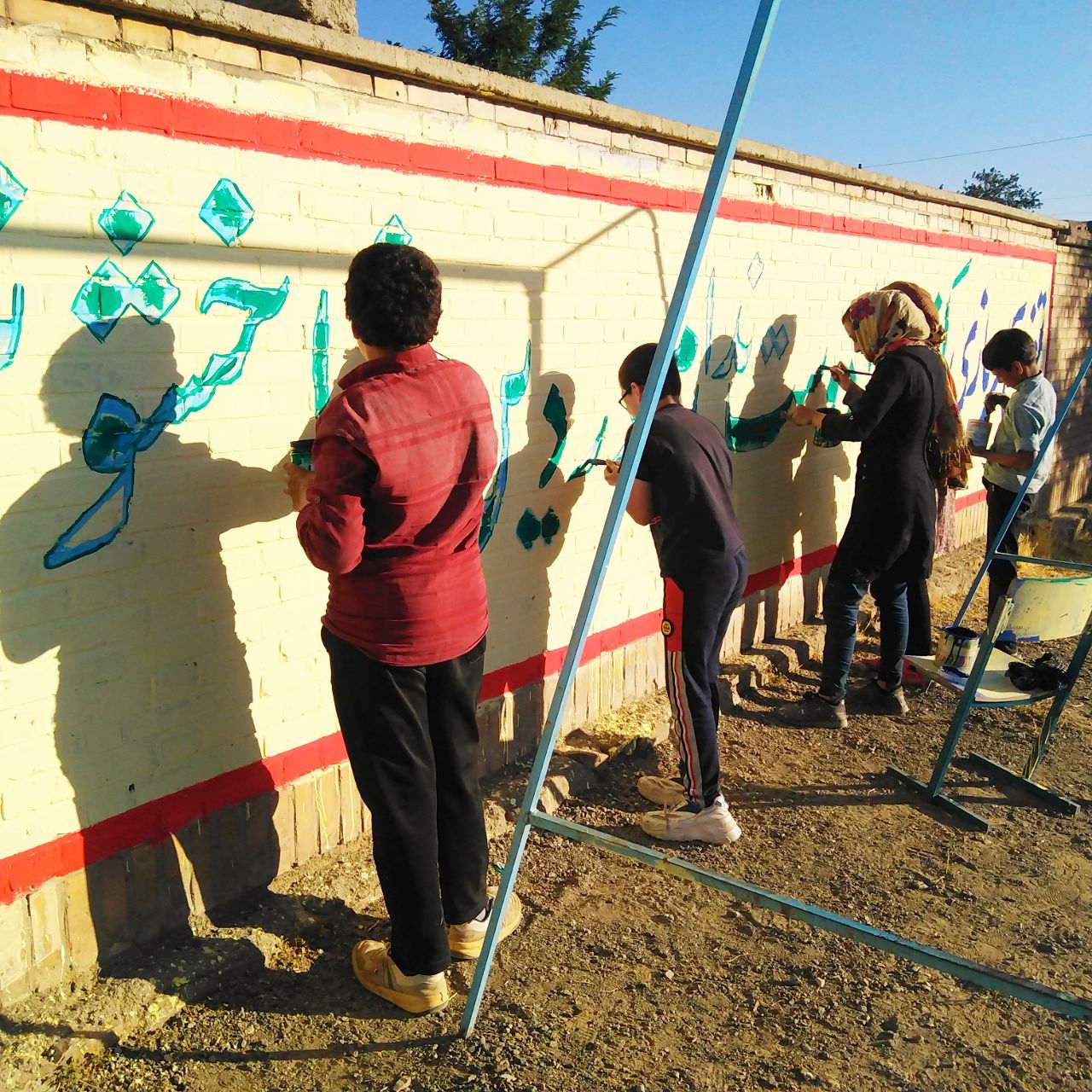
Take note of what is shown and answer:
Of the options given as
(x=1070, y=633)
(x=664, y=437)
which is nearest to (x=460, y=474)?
(x=664, y=437)

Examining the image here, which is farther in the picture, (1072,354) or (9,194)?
(1072,354)

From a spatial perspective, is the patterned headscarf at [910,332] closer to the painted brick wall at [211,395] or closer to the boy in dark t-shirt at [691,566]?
the painted brick wall at [211,395]

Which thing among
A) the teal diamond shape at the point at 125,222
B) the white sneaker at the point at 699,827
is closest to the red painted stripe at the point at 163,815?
the white sneaker at the point at 699,827

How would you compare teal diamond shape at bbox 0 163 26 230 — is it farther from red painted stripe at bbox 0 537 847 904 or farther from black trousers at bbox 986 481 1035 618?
black trousers at bbox 986 481 1035 618

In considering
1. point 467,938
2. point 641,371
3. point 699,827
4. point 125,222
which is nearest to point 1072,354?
point 641,371

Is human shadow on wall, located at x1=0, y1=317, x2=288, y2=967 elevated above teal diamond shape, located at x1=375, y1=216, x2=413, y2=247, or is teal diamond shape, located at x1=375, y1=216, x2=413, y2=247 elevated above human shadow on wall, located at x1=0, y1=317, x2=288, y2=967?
teal diamond shape, located at x1=375, y1=216, x2=413, y2=247

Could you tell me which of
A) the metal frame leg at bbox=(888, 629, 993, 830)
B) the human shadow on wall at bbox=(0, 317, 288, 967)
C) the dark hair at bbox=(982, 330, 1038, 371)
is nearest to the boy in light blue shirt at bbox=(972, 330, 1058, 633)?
the dark hair at bbox=(982, 330, 1038, 371)

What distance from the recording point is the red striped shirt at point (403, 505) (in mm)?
2336

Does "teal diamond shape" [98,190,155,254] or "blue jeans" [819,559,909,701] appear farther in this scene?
"blue jeans" [819,559,909,701]

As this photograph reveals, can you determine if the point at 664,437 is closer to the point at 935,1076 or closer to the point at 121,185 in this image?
the point at 121,185

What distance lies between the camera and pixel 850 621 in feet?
15.8

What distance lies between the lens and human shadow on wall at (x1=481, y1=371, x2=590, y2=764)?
153 inches

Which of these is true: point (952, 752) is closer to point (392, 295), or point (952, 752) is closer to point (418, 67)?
point (392, 295)

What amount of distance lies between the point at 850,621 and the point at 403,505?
3.07 metres
